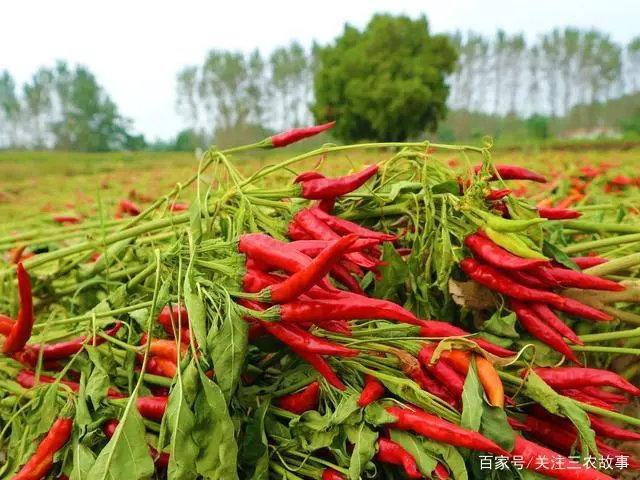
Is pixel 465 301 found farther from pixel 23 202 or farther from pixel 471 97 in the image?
pixel 471 97

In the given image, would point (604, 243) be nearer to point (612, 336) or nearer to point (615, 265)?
point (615, 265)

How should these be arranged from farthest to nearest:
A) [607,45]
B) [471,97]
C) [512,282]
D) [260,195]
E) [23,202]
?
[471,97] → [607,45] → [23,202] → [260,195] → [512,282]

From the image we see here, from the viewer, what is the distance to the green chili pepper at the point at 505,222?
1.87m

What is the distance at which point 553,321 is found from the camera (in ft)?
6.73

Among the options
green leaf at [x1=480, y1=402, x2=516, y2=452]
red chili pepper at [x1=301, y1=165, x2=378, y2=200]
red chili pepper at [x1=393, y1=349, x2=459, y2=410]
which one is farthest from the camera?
red chili pepper at [x1=301, y1=165, x2=378, y2=200]

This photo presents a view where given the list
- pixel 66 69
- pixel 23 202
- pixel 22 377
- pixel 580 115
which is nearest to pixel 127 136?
pixel 66 69

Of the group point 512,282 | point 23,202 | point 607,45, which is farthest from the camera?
point 607,45

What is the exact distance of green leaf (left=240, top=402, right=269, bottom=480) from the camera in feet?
5.93

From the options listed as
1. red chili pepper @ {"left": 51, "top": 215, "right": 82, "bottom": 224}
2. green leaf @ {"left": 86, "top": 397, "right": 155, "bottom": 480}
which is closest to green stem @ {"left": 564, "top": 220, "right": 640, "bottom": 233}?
green leaf @ {"left": 86, "top": 397, "right": 155, "bottom": 480}

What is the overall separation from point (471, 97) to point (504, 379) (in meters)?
72.8

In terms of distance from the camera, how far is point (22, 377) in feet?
7.43

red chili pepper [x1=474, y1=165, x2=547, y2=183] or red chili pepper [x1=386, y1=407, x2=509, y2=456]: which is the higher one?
red chili pepper [x1=474, y1=165, x2=547, y2=183]

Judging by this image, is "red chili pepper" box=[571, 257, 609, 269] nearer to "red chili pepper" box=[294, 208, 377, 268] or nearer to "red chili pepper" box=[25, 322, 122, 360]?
"red chili pepper" box=[294, 208, 377, 268]

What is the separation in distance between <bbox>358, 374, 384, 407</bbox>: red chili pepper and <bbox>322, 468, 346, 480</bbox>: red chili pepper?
9.1 inches
